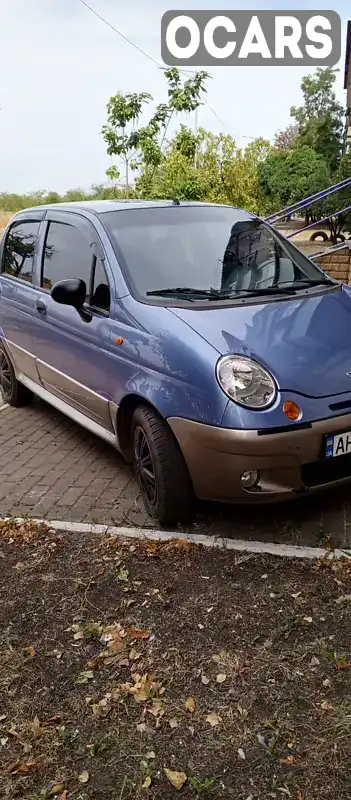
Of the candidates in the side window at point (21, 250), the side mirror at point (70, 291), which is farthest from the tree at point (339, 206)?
the side mirror at point (70, 291)

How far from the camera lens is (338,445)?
327 cm

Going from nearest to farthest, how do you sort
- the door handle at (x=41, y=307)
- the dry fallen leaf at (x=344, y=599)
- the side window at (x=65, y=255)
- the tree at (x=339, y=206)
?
the dry fallen leaf at (x=344, y=599) < the side window at (x=65, y=255) < the door handle at (x=41, y=307) < the tree at (x=339, y=206)

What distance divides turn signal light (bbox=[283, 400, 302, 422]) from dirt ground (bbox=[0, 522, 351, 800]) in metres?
0.74

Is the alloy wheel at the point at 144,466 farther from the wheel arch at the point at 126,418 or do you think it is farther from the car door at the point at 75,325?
the car door at the point at 75,325

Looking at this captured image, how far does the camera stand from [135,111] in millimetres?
12266

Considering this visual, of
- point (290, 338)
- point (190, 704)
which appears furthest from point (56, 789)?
point (290, 338)

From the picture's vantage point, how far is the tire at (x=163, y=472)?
3.46 meters

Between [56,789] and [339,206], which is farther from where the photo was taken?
[339,206]

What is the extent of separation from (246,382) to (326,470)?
0.62 m

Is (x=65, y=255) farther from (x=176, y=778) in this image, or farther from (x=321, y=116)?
(x=321, y=116)

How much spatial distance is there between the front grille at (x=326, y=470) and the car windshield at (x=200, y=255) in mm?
Result: 1167

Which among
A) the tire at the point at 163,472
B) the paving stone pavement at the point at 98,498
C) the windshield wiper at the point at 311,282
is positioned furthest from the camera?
the windshield wiper at the point at 311,282

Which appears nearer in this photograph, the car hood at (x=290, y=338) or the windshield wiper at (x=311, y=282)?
the car hood at (x=290, y=338)

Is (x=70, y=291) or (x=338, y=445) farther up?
(x=70, y=291)
